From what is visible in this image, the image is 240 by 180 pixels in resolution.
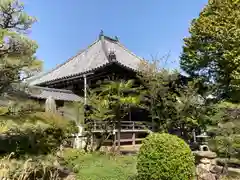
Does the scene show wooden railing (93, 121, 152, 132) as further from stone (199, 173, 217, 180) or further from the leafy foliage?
stone (199, 173, 217, 180)

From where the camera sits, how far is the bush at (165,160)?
19.7ft

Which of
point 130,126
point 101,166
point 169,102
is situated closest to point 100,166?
point 101,166

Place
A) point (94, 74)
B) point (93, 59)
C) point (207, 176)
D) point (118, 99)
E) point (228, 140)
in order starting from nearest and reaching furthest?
point (207, 176), point (228, 140), point (118, 99), point (94, 74), point (93, 59)

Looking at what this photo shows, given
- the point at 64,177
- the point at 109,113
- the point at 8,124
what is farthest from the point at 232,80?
the point at 8,124

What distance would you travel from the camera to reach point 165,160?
6.06 meters

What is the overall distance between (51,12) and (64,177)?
6380 millimetres

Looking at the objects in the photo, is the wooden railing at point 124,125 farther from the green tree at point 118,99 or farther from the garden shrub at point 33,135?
the garden shrub at point 33,135

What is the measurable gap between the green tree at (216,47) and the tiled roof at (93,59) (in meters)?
3.78

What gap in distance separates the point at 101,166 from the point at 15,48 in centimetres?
448

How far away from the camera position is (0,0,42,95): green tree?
6215 mm

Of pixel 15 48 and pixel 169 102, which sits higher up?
pixel 15 48

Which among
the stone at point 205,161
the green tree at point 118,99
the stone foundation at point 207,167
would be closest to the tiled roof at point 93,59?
the green tree at point 118,99

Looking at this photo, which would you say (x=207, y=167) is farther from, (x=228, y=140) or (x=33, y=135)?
(x=33, y=135)

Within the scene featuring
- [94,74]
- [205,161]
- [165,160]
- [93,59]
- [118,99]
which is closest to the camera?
[165,160]
